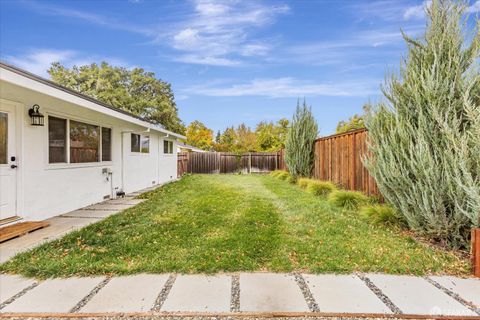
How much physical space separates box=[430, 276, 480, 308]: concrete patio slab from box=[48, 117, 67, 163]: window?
667 centimetres

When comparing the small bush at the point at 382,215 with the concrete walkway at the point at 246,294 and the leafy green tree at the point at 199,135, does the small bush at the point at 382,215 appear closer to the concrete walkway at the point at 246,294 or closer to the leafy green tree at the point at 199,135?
the concrete walkway at the point at 246,294

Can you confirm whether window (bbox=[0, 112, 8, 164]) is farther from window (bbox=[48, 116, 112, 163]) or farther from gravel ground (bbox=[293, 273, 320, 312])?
gravel ground (bbox=[293, 273, 320, 312])

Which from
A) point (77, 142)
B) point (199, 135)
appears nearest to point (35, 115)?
point (77, 142)

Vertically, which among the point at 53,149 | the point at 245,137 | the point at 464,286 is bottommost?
the point at 464,286

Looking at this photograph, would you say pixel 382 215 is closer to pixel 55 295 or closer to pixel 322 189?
pixel 322 189

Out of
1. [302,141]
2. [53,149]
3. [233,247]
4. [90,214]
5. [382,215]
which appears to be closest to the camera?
[233,247]

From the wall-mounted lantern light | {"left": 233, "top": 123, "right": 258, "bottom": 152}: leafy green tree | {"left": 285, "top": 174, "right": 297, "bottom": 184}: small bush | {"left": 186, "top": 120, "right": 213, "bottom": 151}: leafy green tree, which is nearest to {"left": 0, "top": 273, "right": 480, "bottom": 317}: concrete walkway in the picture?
the wall-mounted lantern light

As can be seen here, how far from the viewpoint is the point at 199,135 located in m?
34.9

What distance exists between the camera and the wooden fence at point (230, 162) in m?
19.3

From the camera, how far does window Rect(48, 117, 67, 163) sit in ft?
17.6

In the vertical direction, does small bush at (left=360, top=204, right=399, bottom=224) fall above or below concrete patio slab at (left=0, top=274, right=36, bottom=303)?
above

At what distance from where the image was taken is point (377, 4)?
26.0ft

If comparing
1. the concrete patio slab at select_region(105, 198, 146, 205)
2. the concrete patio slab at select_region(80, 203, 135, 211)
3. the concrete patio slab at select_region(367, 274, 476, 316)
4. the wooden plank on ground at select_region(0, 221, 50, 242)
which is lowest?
the concrete patio slab at select_region(367, 274, 476, 316)

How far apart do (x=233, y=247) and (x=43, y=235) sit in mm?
3157
